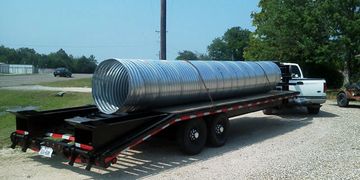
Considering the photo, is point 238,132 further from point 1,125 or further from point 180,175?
point 1,125

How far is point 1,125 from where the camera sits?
15.4 meters

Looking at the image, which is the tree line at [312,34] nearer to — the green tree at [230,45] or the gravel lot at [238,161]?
the gravel lot at [238,161]

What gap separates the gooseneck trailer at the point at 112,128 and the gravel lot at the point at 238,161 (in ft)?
1.16

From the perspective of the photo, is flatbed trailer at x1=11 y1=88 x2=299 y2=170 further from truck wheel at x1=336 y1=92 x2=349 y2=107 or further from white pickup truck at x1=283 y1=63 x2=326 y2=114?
truck wheel at x1=336 y1=92 x2=349 y2=107

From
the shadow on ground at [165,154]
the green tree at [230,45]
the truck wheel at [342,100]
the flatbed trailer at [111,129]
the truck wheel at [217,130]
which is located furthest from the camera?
the green tree at [230,45]

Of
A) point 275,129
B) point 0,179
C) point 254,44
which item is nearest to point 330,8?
point 254,44

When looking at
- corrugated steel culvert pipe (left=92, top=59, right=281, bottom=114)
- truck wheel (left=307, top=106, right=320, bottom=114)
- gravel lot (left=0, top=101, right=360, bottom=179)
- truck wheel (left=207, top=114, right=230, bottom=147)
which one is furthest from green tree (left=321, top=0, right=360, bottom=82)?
truck wheel (left=207, top=114, right=230, bottom=147)

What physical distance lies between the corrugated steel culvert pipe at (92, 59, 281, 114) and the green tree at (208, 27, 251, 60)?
84922mm

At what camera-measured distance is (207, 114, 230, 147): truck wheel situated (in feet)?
35.2

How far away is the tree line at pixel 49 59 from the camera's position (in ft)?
363

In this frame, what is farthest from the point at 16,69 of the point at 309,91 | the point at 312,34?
the point at 309,91

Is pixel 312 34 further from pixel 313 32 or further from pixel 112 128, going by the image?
pixel 112 128

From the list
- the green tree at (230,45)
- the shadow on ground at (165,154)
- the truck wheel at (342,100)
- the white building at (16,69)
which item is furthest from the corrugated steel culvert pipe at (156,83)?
the white building at (16,69)

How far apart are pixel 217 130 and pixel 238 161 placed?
1.74m
